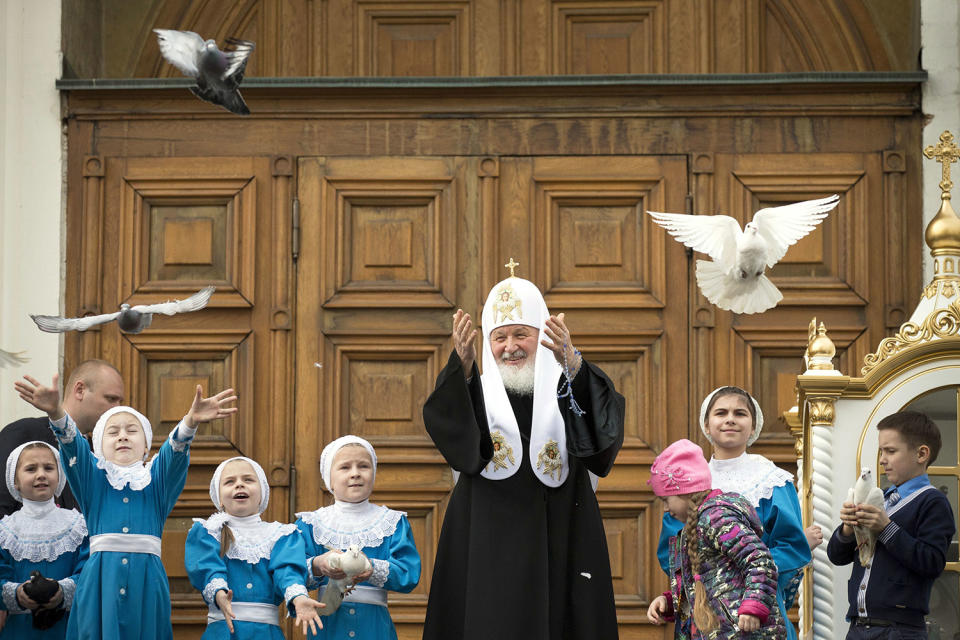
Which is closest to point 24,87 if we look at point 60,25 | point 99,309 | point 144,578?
point 60,25

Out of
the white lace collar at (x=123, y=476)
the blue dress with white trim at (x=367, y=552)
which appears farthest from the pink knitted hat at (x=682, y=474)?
the white lace collar at (x=123, y=476)

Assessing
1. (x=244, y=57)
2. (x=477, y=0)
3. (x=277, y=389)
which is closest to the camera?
(x=244, y=57)

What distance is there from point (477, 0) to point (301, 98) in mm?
1420

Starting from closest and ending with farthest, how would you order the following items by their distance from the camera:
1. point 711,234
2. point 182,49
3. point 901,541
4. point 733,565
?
point 733,565
point 901,541
point 182,49
point 711,234

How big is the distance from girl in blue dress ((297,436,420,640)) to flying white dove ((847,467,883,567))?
6.19 ft

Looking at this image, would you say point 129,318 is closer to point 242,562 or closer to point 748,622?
point 242,562

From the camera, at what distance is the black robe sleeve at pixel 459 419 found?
662cm

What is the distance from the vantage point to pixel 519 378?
689 cm

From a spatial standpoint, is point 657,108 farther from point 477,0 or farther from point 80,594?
point 80,594

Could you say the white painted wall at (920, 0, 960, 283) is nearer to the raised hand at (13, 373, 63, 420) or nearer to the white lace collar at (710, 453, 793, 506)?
the white lace collar at (710, 453, 793, 506)

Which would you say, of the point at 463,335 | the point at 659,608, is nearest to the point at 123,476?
the point at 463,335

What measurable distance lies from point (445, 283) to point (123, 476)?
255cm

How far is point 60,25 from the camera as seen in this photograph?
30.8 ft

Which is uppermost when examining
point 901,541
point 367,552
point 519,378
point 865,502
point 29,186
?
point 29,186
